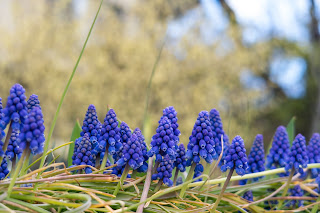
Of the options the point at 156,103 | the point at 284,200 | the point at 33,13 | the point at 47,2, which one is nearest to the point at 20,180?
the point at 284,200

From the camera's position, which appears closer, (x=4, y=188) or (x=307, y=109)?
(x=4, y=188)

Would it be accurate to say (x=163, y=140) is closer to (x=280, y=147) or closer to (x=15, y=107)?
(x=15, y=107)

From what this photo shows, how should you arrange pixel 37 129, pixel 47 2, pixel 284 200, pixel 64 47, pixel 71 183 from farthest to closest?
pixel 47 2 → pixel 64 47 → pixel 284 200 → pixel 71 183 → pixel 37 129

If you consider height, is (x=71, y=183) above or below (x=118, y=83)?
below

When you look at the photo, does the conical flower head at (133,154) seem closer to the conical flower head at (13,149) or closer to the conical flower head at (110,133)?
the conical flower head at (110,133)

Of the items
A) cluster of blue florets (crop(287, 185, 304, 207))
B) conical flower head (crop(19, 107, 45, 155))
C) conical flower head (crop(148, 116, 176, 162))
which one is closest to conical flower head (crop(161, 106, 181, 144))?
conical flower head (crop(148, 116, 176, 162))

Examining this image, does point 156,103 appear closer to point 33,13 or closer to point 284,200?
point 33,13
